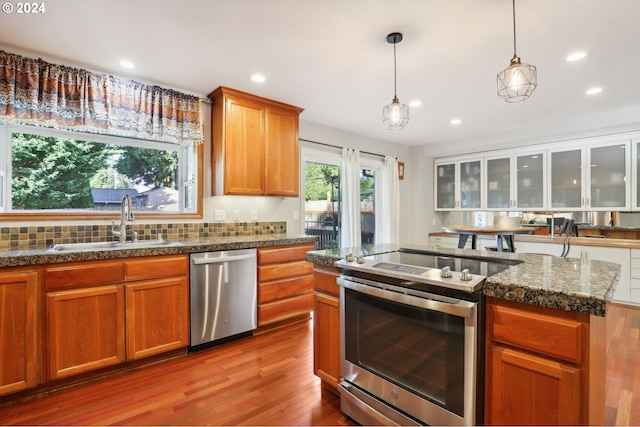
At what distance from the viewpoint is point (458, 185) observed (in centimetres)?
546

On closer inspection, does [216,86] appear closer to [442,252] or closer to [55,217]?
[55,217]

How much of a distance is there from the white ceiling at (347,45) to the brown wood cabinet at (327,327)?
1.61m

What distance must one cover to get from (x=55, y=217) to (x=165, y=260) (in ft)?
3.16

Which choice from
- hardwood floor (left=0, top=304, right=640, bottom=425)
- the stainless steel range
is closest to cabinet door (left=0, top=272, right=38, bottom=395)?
hardwood floor (left=0, top=304, right=640, bottom=425)

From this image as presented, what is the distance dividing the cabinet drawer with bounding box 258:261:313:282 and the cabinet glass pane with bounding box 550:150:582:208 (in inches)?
149

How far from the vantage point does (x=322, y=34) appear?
83.0 inches

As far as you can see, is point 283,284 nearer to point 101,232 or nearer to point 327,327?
point 327,327

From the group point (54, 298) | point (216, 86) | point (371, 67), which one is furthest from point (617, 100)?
point (54, 298)

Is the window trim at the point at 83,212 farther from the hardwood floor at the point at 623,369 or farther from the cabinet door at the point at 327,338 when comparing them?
the hardwood floor at the point at 623,369

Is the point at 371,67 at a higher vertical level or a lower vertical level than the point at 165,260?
higher

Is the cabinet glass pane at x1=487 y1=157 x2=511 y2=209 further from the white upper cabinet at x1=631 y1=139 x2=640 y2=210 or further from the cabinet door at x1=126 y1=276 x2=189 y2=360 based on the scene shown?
the cabinet door at x1=126 y1=276 x2=189 y2=360

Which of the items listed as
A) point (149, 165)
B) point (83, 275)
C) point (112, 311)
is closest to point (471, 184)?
point (149, 165)

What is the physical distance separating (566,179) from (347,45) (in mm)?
3961

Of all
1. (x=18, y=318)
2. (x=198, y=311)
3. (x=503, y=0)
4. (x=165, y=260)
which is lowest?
(x=198, y=311)
